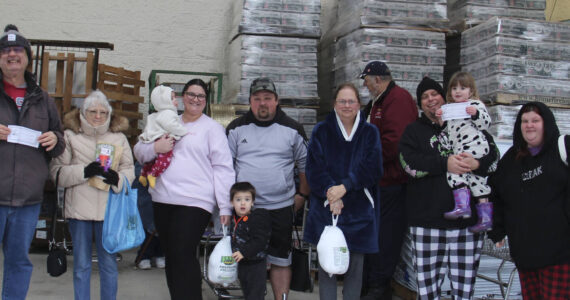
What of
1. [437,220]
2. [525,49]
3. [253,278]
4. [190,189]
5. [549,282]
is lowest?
[253,278]

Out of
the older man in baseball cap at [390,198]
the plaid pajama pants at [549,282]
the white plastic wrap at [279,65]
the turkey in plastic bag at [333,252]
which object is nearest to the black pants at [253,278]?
the turkey in plastic bag at [333,252]

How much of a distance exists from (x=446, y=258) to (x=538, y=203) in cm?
73

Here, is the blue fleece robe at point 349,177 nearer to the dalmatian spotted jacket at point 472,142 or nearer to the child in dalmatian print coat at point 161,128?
the dalmatian spotted jacket at point 472,142

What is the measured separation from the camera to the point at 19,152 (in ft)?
12.3

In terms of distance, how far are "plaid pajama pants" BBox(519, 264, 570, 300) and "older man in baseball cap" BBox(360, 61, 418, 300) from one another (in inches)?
52.9

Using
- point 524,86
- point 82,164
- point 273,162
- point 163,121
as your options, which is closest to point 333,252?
point 273,162

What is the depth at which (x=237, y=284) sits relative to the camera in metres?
5.36

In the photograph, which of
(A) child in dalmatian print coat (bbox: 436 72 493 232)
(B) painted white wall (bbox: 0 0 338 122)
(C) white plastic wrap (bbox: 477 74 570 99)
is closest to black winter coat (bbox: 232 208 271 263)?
(A) child in dalmatian print coat (bbox: 436 72 493 232)

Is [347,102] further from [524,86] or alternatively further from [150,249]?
[150,249]

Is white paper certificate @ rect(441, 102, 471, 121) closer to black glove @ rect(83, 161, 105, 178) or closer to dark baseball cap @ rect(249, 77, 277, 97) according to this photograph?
dark baseball cap @ rect(249, 77, 277, 97)

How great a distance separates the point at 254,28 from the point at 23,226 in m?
3.59

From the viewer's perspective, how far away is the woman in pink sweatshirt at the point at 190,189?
157 inches

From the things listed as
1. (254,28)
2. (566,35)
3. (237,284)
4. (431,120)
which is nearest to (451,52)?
(566,35)

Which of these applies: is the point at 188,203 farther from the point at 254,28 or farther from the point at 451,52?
the point at 451,52
